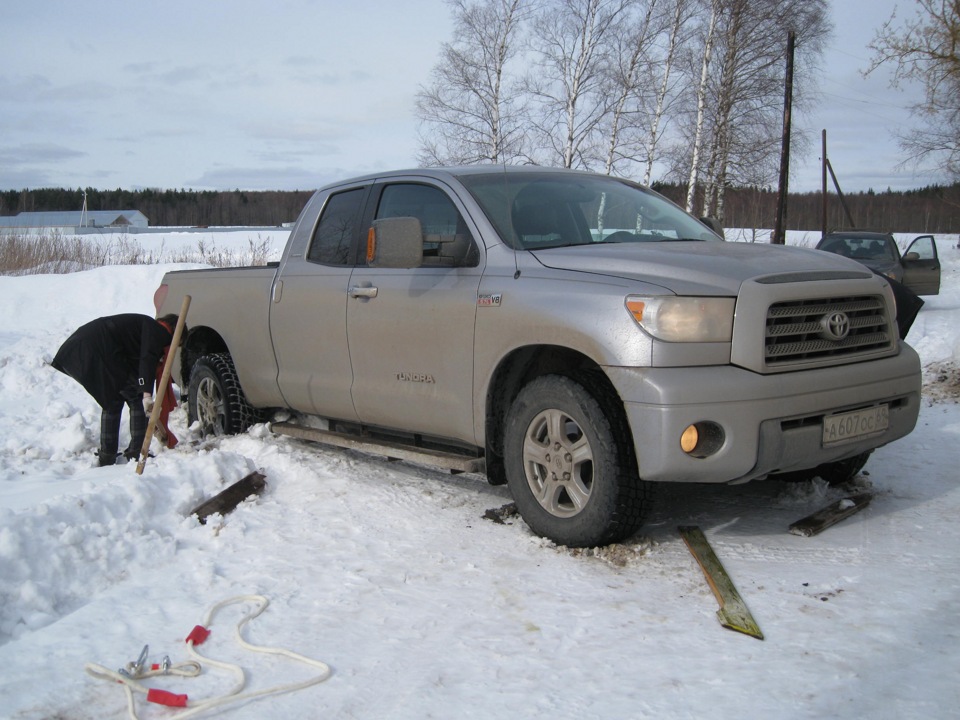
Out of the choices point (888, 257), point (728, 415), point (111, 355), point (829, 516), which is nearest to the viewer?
point (728, 415)

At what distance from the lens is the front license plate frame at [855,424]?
153 inches

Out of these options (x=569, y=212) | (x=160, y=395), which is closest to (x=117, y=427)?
(x=160, y=395)

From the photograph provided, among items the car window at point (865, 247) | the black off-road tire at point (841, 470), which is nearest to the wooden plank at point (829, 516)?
the black off-road tire at point (841, 470)

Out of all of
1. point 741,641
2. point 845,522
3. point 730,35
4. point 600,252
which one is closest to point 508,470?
point 600,252

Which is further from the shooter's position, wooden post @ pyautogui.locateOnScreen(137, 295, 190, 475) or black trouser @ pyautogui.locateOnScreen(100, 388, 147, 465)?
black trouser @ pyautogui.locateOnScreen(100, 388, 147, 465)

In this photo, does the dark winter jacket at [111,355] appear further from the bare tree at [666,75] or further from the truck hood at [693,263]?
the bare tree at [666,75]

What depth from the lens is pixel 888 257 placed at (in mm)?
16938

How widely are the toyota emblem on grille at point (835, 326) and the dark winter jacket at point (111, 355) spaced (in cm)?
454

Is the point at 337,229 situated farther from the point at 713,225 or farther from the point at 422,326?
the point at 713,225

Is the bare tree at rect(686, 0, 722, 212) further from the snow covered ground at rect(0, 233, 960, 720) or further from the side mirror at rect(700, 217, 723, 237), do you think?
the snow covered ground at rect(0, 233, 960, 720)

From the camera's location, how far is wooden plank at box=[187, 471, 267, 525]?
183 inches

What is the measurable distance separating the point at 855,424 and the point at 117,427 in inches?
202

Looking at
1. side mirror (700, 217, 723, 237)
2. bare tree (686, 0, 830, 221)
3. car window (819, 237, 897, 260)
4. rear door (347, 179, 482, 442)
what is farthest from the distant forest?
rear door (347, 179, 482, 442)

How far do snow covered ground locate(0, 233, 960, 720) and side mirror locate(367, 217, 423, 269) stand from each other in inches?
53.8
